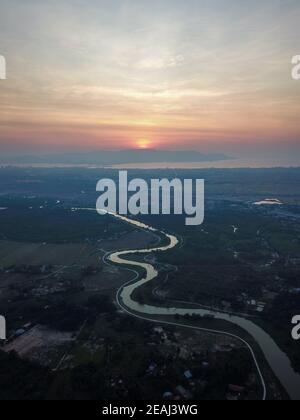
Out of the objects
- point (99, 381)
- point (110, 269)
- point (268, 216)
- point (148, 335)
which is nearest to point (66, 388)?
point (99, 381)

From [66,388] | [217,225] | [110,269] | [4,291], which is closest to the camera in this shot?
[66,388]

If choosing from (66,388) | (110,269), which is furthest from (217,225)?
(66,388)

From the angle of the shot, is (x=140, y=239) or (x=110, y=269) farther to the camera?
(x=140, y=239)

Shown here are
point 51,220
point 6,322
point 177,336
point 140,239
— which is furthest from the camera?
point 51,220

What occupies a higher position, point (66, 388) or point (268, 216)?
point (268, 216)

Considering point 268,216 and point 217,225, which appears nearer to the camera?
point 217,225

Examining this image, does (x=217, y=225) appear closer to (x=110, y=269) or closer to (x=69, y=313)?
(x=110, y=269)

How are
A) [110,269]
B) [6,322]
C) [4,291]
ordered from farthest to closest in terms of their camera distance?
[110,269] < [4,291] < [6,322]

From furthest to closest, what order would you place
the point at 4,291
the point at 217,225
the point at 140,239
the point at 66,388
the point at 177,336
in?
the point at 217,225 → the point at 140,239 → the point at 4,291 → the point at 177,336 → the point at 66,388

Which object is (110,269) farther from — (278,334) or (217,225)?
(217,225)
